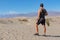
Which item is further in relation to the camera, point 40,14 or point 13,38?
point 40,14

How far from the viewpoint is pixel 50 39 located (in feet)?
45.3

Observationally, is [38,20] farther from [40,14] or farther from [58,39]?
[58,39]

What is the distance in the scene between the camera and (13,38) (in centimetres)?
1352

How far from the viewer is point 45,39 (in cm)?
1374

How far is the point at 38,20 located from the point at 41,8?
76 cm

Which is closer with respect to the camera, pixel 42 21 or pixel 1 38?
pixel 1 38

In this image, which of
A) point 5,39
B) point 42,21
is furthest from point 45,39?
point 5,39

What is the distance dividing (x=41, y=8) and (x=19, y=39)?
2.50 m

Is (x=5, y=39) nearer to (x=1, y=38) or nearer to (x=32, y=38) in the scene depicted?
(x=1, y=38)

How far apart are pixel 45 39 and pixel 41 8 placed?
1993mm

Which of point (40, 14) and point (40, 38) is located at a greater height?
point (40, 14)

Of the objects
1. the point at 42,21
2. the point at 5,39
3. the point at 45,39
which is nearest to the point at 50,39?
the point at 45,39

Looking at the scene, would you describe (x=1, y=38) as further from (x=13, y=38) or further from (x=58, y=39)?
(x=58, y=39)

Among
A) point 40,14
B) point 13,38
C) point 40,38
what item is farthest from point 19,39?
point 40,14
